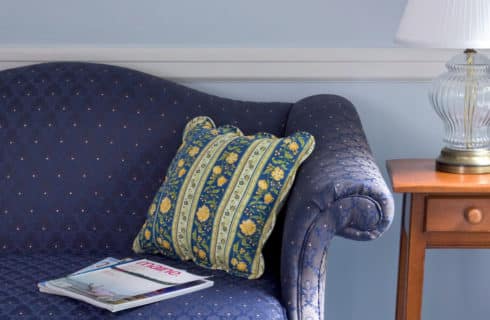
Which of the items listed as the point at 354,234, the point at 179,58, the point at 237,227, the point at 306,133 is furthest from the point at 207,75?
the point at 354,234

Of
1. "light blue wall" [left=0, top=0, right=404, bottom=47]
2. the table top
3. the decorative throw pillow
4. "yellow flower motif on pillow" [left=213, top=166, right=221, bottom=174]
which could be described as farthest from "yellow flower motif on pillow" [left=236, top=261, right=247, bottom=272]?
"light blue wall" [left=0, top=0, right=404, bottom=47]

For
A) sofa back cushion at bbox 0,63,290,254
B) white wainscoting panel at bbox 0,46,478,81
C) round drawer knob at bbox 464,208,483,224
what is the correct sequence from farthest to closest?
A: white wainscoting panel at bbox 0,46,478,81
sofa back cushion at bbox 0,63,290,254
round drawer knob at bbox 464,208,483,224

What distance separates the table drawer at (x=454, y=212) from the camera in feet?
6.24

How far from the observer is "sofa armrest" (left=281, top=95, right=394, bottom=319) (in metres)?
1.63

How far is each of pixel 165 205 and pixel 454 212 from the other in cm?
72

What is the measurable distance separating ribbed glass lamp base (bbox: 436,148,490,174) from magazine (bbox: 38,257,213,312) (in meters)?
0.73

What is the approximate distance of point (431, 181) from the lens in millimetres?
1914

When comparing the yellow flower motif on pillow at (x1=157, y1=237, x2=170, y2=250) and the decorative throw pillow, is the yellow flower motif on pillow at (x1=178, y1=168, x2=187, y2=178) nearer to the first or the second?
the decorative throw pillow

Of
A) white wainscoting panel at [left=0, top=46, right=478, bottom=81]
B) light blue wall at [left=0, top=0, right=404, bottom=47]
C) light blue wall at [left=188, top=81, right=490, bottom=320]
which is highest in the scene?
light blue wall at [left=0, top=0, right=404, bottom=47]

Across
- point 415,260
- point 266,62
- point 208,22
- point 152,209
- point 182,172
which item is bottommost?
point 415,260

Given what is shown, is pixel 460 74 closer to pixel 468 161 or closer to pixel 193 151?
pixel 468 161

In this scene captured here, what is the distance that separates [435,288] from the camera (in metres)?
2.45

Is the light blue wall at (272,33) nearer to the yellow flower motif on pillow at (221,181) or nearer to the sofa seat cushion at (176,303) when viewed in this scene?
the yellow flower motif on pillow at (221,181)

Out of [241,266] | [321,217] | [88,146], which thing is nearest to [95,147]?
[88,146]
